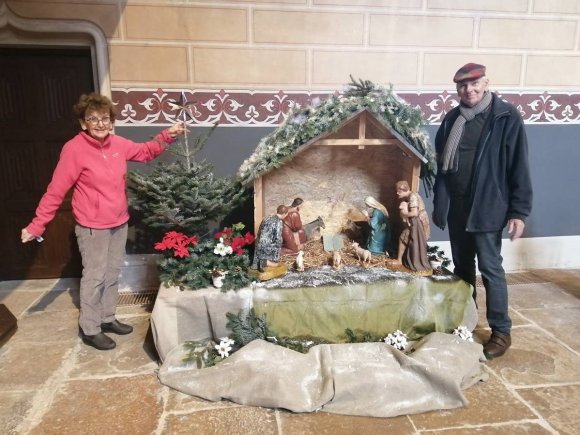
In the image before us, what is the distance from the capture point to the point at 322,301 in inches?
117

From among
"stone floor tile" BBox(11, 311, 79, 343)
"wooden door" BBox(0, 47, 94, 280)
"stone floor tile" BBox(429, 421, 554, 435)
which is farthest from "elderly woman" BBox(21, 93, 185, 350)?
"stone floor tile" BBox(429, 421, 554, 435)

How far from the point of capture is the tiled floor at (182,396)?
239cm

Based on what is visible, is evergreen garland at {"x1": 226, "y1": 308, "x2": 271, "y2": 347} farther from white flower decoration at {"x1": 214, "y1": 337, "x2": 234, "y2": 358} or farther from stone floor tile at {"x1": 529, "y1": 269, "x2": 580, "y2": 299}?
stone floor tile at {"x1": 529, "y1": 269, "x2": 580, "y2": 299}

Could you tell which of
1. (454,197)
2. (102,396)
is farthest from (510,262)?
(102,396)

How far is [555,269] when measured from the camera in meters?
4.68

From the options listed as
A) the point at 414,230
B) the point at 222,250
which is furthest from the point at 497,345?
the point at 222,250

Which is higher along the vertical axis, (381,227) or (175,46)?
(175,46)

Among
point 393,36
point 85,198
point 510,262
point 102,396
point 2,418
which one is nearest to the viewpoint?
point 2,418

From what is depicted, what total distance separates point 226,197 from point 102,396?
5.22 feet

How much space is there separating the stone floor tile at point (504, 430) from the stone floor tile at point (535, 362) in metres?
0.40

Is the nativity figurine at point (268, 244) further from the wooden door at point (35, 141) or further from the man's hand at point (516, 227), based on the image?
the wooden door at point (35, 141)

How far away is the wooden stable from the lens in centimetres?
356

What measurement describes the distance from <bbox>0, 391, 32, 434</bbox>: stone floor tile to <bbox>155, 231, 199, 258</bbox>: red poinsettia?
3.83 ft

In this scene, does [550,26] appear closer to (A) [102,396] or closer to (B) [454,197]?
(B) [454,197]
